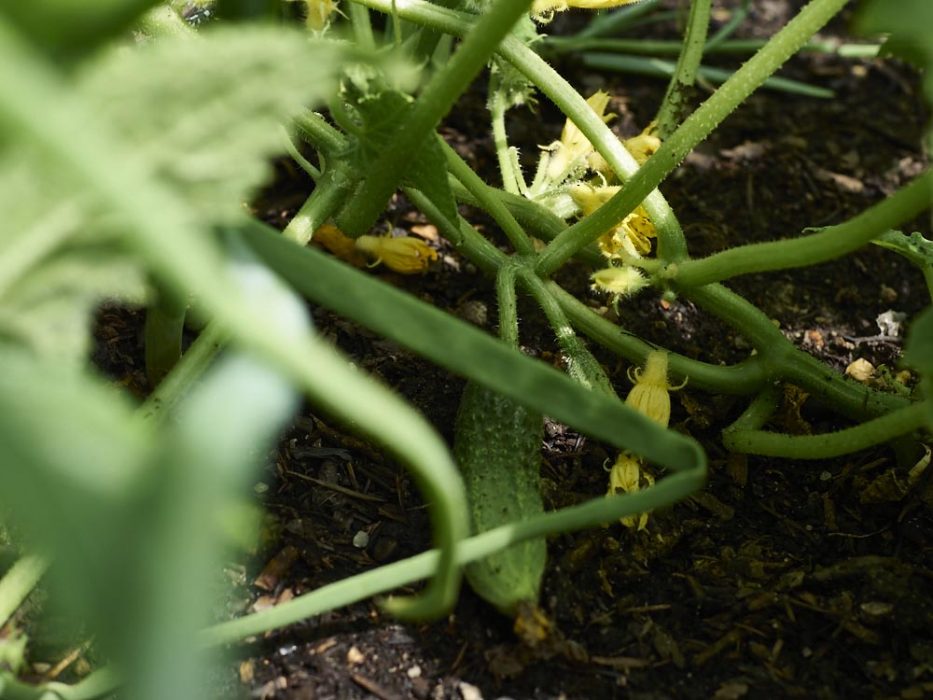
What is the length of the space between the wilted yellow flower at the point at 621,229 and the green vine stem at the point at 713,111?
0.28 ft

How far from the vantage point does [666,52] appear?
7.00 feet

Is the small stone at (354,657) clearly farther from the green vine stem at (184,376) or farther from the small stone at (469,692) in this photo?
the green vine stem at (184,376)

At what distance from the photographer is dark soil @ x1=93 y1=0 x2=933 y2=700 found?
1121 millimetres

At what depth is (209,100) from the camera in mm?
694

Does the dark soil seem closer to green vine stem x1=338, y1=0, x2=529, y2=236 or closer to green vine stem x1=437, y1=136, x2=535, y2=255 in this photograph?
green vine stem x1=437, y1=136, x2=535, y2=255

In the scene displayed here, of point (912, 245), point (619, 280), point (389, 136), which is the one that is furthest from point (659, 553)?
point (389, 136)

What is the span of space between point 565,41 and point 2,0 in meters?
1.47

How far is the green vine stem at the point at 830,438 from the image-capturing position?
1105 millimetres

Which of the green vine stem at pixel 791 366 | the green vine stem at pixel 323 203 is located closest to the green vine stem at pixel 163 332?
the green vine stem at pixel 323 203

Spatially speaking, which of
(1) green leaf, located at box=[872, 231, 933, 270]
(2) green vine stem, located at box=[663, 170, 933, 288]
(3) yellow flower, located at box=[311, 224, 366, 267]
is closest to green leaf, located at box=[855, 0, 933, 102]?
(2) green vine stem, located at box=[663, 170, 933, 288]

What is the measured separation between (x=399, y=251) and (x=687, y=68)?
1.62 ft

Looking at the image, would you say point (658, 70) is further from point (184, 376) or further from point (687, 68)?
point (184, 376)

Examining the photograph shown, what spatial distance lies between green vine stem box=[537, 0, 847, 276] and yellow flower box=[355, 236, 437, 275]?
34 centimetres

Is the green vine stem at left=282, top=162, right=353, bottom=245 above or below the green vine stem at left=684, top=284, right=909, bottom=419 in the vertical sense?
below
